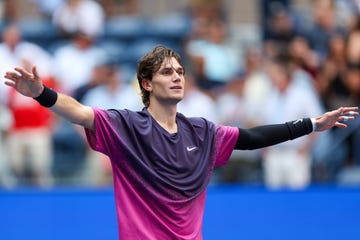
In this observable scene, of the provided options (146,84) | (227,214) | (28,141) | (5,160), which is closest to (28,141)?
(28,141)

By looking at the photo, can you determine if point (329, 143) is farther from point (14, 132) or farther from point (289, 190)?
point (14, 132)

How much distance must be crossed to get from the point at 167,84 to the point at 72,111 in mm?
617

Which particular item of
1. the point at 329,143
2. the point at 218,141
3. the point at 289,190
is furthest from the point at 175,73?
the point at 329,143

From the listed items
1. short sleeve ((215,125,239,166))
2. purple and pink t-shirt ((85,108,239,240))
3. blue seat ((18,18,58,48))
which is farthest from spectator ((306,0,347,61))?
purple and pink t-shirt ((85,108,239,240))

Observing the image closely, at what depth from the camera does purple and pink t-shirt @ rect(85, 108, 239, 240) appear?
5.29m

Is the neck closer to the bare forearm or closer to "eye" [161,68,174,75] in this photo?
"eye" [161,68,174,75]

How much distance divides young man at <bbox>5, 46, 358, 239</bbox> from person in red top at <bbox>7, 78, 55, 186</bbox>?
5.63 meters

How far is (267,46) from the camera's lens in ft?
40.9

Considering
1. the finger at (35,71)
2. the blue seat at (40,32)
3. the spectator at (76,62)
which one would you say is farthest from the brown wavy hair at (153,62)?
the blue seat at (40,32)

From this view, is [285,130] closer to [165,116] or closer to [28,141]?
[165,116]

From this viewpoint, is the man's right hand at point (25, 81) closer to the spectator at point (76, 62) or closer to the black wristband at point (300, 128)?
the black wristband at point (300, 128)

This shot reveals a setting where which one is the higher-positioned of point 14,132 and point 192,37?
point 192,37

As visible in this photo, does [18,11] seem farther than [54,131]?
Yes

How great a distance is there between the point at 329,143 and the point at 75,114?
608 centimetres
